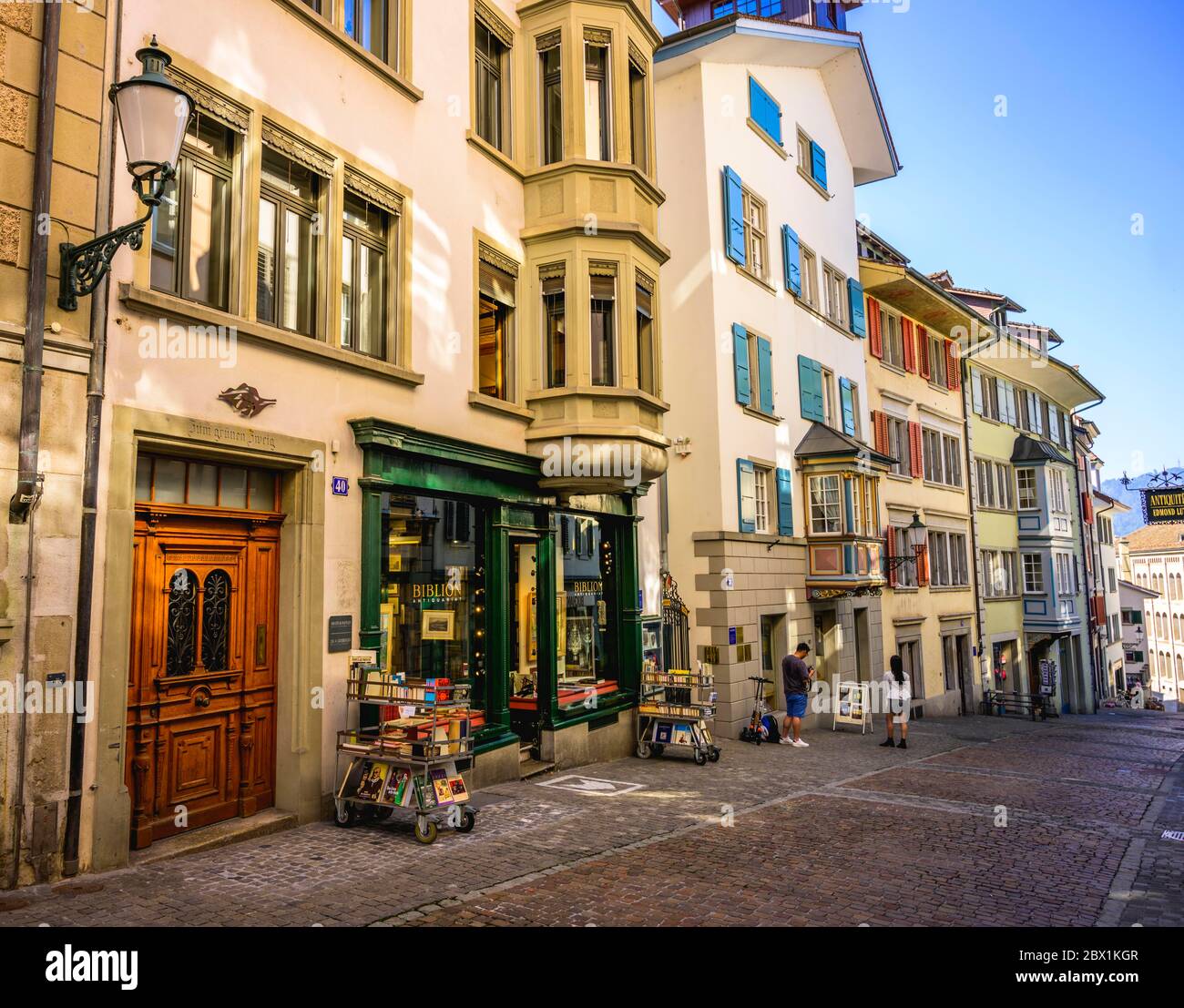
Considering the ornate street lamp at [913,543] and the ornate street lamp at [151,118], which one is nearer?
the ornate street lamp at [151,118]

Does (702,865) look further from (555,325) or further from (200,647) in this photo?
(555,325)

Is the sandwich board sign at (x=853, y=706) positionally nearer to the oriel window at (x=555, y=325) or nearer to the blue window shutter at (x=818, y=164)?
the oriel window at (x=555, y=325)

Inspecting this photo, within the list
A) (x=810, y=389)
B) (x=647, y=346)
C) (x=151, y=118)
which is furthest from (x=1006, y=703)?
(x=151, y=118)

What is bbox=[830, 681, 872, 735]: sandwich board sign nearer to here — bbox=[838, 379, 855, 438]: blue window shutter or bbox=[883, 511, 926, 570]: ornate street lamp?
bbox=[883, 511, 926, 570]: ornate street lamp

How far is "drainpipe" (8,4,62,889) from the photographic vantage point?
Result: 6.09 m

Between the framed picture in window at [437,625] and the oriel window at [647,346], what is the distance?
477 centimetres

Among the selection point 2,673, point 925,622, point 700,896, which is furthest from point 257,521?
point 925,622

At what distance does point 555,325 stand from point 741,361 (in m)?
6.61

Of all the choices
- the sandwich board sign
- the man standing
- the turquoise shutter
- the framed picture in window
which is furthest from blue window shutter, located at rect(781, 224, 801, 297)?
the framed picture in window

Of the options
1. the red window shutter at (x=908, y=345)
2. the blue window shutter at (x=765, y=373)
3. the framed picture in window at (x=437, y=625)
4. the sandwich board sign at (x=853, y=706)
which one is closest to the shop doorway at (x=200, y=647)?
the framed picture in window at (x=437, y=625)

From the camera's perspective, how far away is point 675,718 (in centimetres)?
1330

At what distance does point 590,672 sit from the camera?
1368cm

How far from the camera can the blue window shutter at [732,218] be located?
18047 mm

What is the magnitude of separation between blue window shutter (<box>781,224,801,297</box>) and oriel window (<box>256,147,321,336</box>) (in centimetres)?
1390
